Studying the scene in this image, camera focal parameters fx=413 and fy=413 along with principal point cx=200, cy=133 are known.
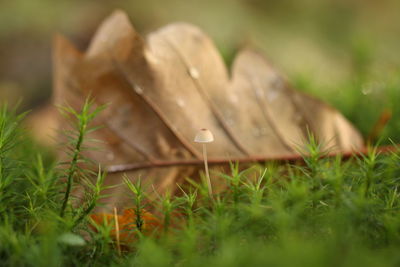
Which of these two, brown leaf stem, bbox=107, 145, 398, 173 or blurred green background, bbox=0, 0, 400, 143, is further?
blurred green background, bbox=0, 0, 400, 143

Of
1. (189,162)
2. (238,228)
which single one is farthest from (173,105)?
(238,228)

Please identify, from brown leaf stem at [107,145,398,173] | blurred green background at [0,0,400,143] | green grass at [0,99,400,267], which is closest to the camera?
green grass at [0,99,400,267]

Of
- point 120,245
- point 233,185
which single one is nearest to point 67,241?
point 120,245

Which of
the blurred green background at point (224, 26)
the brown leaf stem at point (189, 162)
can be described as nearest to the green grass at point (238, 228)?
the brown leaf stem at point (189, 162)

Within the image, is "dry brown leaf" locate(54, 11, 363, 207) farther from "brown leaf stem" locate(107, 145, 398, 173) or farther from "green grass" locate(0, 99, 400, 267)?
"green grass" locate(0, 99, 400, 267)

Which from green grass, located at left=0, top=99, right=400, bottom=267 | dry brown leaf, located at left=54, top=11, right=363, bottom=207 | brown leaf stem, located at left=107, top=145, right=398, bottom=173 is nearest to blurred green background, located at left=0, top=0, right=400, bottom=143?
dry brown leaf, located at left=54, top=11, right=363, bottom=207

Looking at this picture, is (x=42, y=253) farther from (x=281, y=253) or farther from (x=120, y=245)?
(x=281, y=253)
